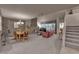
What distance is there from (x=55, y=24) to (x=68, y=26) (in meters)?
0.26

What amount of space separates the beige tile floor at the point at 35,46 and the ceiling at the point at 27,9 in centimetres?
48

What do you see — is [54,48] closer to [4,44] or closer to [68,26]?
[68,26]

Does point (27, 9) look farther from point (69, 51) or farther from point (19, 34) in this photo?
point (69, 51)

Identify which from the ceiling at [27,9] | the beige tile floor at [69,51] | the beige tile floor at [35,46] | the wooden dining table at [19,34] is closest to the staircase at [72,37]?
the beige tile floor at [69,51]

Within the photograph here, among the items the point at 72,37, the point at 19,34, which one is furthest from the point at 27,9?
the point at 72,37

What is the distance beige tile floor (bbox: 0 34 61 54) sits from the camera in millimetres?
2002

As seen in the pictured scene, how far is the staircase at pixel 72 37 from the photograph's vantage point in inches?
76.6

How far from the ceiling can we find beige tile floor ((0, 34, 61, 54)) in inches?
18.7

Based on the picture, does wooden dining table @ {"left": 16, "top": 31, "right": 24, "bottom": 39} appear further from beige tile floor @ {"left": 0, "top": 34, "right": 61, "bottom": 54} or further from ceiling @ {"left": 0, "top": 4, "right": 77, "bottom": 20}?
ceiling @ {"left": 0, "top": 4, "right": 77, "bottom": 20}

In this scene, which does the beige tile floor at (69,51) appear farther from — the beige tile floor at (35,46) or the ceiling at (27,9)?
the ceiling at (27,9)

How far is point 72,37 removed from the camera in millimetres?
1958

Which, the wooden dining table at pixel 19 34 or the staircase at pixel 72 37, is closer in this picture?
the staircase at pixel 72 37

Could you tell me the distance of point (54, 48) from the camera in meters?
2.04
